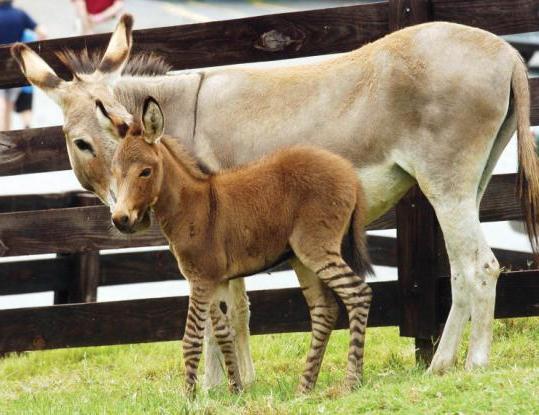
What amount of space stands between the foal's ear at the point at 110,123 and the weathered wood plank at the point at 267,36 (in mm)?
1324

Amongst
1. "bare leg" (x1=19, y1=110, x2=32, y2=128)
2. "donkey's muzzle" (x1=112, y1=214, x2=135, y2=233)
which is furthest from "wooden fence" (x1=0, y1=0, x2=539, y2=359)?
"bare leg" (x1=19, y1=110, x2=32, y2=128)

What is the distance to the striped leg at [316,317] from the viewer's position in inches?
256

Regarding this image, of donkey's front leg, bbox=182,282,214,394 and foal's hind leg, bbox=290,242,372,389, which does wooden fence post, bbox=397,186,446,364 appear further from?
donkey's front leg, bbox=182,282,214,394

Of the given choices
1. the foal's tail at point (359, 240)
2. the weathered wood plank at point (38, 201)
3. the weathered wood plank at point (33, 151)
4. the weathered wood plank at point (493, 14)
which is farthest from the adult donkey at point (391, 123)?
the weathered wood plank at point (38, 201)

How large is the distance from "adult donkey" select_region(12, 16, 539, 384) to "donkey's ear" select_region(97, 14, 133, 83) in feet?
0.32

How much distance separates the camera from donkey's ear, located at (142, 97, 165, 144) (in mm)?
6335

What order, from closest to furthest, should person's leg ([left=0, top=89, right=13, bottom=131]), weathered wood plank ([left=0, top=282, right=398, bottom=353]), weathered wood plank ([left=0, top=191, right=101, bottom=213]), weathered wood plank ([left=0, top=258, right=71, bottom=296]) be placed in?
weathered wood plank ([left=0, top=282, right=398, bottom=353]), weathered wood plank ([left=0, top=258, right=71, bottom=296]), weathered wood plank ([left=0, top=191, right=101, bottom=213]), person's leg ([left=0, top=89, right=13, bottom=131])

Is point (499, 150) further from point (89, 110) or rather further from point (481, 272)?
point (89, 110)

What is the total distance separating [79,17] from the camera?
643 inches

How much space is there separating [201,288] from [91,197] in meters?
3.94

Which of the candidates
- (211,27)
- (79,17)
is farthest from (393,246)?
(79,17)

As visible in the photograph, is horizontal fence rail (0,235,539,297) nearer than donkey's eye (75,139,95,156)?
No

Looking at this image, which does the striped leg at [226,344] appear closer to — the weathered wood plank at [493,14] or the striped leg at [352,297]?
the striped leg at [352,297]

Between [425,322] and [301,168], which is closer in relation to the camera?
[301,168]
